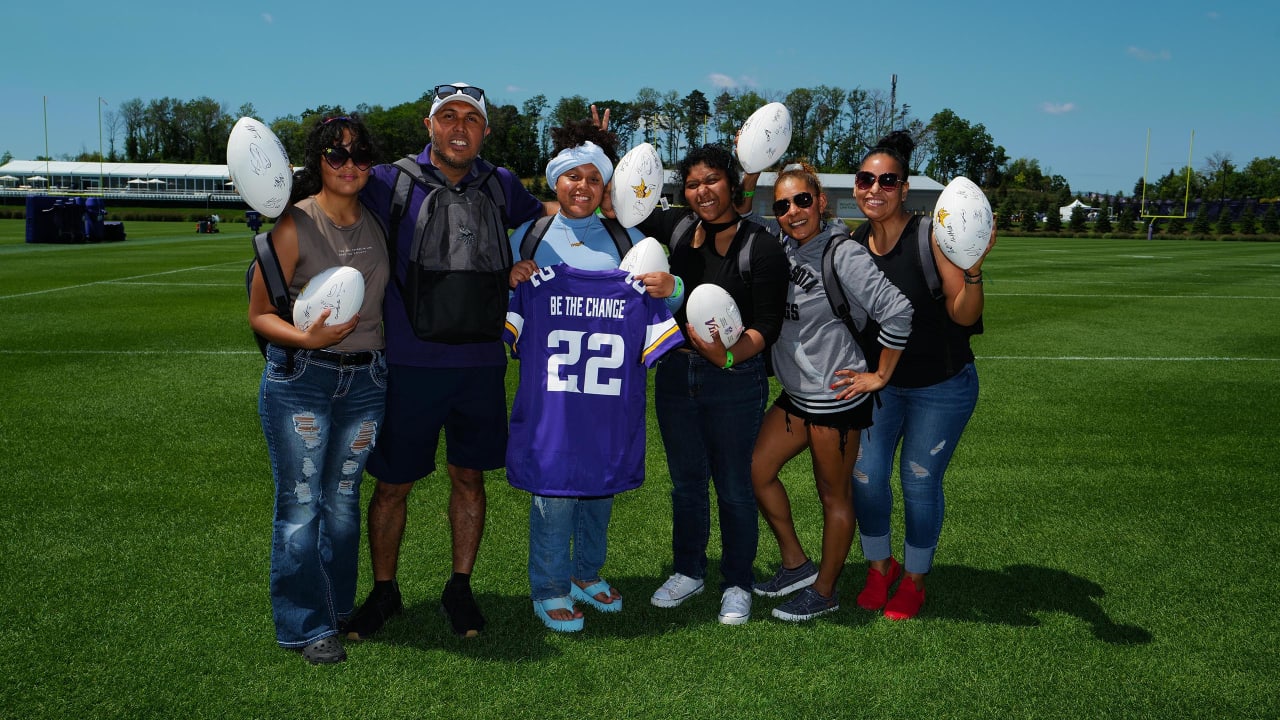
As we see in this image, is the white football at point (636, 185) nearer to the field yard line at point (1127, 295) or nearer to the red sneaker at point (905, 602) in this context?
the red sneaker at point (905, 602)

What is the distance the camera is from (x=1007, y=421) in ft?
28.2

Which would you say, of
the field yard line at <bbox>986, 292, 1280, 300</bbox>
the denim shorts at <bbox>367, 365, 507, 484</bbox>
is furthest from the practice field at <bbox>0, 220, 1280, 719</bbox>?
the field yard line at <bbox>986, 292, 1280, 300</bbox>

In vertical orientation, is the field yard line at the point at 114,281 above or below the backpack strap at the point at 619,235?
below

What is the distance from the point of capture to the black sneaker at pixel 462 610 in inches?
165

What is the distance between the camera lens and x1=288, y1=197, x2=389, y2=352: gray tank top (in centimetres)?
372

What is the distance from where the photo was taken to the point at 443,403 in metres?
4.10

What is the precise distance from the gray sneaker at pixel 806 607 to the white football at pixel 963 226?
1.69 metres

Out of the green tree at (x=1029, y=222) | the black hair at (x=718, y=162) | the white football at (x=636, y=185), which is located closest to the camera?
the white football at (x=636, y=185)

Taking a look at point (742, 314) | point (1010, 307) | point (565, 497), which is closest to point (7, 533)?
point (565, 497)

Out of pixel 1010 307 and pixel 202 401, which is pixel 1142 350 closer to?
pixel 1010 307

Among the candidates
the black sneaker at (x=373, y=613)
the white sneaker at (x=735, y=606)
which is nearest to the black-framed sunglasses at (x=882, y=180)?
the white sneaker at (x=735, y=606)

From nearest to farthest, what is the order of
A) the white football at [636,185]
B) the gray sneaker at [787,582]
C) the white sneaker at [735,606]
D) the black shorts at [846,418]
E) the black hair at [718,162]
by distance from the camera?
the white football at [636,185], the black hair at [718,162], the black shorts at [846,418], the white sneaker at [735,606], the gray sneaker at [787,582]

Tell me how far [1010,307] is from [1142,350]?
5.16 meters

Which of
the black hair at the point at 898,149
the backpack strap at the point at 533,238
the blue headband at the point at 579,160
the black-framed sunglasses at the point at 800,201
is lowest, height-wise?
the backpack strap at the point at 533,238
